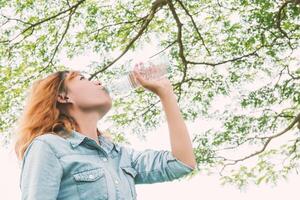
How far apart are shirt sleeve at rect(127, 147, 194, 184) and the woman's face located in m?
0.21

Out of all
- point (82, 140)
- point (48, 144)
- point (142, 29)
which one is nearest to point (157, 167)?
point (82, 140)

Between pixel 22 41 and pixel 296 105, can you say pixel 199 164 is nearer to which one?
pixel 296 105

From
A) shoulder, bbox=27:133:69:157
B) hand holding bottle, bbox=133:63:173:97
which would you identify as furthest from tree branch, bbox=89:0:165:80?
shoulder, bbox=27:133:69:157

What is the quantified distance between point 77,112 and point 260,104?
473 centimetres

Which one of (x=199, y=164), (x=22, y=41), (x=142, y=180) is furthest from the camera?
(x=199, y=164)

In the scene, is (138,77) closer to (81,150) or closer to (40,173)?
(81,150)

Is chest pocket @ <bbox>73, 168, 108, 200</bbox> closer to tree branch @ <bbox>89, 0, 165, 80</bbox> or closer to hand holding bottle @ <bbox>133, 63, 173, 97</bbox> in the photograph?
hand holding bottle @ <bbox>133, 63, 173, 97</bbox>

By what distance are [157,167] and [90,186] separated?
0.33 meters

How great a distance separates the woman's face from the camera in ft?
5.42

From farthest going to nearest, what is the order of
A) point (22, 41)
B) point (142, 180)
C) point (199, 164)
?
point (199, 164) → point (22, 41) → point (142, 180)

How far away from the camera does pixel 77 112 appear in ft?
5.49

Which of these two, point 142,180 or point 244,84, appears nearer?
point 142,180

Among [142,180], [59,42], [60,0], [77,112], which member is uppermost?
[60,0]

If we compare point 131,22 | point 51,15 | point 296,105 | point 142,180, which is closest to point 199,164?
point 296,105
